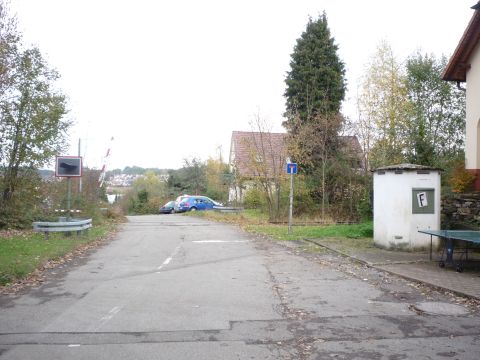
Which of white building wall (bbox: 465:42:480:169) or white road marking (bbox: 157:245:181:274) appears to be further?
white building wall (bbox: 465:42:480:169)

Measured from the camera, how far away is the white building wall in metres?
16.7

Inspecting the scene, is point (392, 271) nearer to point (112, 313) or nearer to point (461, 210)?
point (461, 210)

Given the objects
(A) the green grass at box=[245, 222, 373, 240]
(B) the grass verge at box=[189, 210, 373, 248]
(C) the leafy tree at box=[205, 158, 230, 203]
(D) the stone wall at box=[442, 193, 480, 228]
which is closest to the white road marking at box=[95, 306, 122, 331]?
(B) the grass verge at box=[189, 210, 373, 248]

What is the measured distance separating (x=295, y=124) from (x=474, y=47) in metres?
12.1

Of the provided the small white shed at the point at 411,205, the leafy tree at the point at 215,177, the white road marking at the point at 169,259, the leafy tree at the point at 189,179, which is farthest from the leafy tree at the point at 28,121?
the leafy tree at the point at 189,179

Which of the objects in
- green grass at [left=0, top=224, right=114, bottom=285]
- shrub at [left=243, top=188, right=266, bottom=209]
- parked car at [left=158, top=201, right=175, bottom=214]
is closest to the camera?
green grass at [left=0, top=224, right=114, bottom=285]

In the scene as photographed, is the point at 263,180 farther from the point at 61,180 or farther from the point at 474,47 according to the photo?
the point at 474,47

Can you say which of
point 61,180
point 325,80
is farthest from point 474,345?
point 325,80

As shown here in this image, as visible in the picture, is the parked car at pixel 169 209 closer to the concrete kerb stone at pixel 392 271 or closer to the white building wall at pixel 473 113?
the concrete kerb stone at pixel 392 271

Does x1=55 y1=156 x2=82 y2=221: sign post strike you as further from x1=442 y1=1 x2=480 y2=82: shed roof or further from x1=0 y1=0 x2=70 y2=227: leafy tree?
x1=442 y1=1 x2=480 y2=82: shed roof

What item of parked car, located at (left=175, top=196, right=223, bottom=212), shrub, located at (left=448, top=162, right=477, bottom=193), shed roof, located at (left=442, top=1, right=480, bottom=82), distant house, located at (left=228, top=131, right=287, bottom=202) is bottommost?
parked car, located at (left=175, top=196, right=223, bottom=212)

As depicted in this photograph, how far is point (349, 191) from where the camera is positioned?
25688 millimetres

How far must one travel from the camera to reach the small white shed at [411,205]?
46.3ft

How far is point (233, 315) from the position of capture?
7.27m
